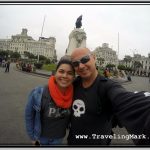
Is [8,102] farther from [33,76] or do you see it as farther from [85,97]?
[85,97]

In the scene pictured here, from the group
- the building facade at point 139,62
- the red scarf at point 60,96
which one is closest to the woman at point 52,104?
the red scarf at point 60,96

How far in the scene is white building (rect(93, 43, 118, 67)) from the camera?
5.57 feet

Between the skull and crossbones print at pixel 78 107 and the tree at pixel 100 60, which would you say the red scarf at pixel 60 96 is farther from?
the tree at pixel 100 60

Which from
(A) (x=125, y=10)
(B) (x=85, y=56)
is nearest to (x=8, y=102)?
(B) (x=85, y=56)

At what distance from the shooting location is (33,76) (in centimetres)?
211

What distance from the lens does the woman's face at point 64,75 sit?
1378 millimetres

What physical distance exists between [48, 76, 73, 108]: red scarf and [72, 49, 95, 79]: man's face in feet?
0.46

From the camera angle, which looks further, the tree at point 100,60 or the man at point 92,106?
the tree at point 100,60

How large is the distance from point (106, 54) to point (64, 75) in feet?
1.60

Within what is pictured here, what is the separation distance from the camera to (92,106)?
4.28 ft

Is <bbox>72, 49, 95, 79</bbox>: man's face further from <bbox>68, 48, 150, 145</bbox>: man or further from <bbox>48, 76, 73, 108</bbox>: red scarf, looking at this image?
<bbox>48, 76, 73, 108</bbox>: red scarf

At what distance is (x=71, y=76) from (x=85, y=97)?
16 cm

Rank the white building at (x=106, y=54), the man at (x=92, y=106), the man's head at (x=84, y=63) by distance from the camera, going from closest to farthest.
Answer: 1. the man at (x=92, y=106)
2. the man's head at (x=84, y=63)
3. the white building at (x=106, y=54)

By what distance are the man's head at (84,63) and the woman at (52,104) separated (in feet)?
0.17
